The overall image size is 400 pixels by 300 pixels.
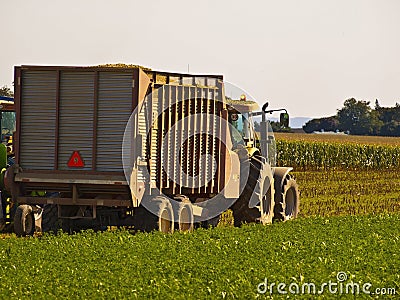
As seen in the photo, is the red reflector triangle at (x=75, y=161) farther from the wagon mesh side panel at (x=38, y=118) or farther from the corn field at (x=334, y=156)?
the corn field at (x=334, y=156)

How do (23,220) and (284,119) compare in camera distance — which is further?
(284,119)

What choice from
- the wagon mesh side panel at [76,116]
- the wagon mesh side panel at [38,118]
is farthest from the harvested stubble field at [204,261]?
the wagon mesh side panel at [38,118]

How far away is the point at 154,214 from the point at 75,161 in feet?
5.20

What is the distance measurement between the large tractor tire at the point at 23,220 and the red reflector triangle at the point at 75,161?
4.01ft

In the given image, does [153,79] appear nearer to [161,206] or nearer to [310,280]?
Answer: [161,206]

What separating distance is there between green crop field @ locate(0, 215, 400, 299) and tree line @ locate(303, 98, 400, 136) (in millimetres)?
93522

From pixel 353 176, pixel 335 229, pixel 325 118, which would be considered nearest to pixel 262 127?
pixel 335 229

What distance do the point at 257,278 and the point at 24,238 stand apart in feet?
18.5

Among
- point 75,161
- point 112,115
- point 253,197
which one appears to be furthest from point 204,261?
point 253,197

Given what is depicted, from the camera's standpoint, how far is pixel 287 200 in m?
20.6

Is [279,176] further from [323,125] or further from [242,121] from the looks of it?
[323,125]

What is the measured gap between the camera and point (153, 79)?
1597 cm

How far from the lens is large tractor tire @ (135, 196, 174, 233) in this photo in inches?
611

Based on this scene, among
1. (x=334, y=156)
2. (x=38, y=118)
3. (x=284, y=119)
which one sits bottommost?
(x=334, y=156)
